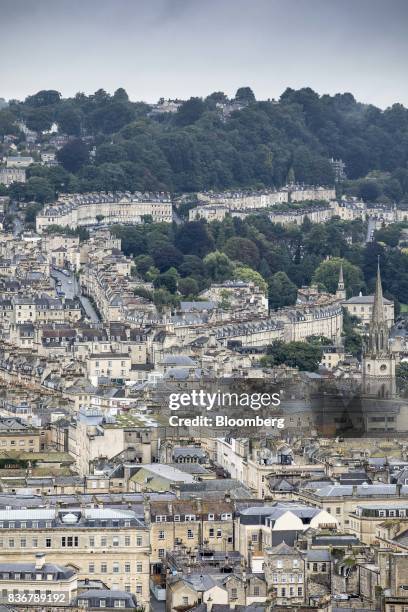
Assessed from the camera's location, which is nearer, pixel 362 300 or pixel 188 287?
pixel 188 287

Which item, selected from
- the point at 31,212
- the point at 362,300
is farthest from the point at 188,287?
the point at 31,212

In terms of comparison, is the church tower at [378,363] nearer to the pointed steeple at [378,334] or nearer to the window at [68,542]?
the pointed steeple at [378,334]

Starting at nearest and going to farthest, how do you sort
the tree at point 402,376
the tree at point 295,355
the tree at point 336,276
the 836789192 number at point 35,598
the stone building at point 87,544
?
1. the 836789192 number at point 35,598
2. the stone building at point 87,544
3. the tree at point 402,376
4. the tree at point 295,355
5. the tree at point 336,276

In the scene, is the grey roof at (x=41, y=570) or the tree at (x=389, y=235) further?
the tree at (x=389, y=235)

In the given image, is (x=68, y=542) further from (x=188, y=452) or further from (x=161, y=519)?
(x=188, y=452)

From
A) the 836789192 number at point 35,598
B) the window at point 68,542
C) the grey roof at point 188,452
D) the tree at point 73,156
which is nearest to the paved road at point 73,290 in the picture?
the tree at point 73,156

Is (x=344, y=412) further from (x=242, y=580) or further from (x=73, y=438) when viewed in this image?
(x=242, y=580)

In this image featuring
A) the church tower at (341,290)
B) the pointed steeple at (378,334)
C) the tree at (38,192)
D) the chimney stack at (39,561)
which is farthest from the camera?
the tree at (38,192)

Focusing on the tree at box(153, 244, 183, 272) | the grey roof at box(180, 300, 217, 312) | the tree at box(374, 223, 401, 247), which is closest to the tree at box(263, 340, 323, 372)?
the grey roof at box(180, 300, 217, 312)
